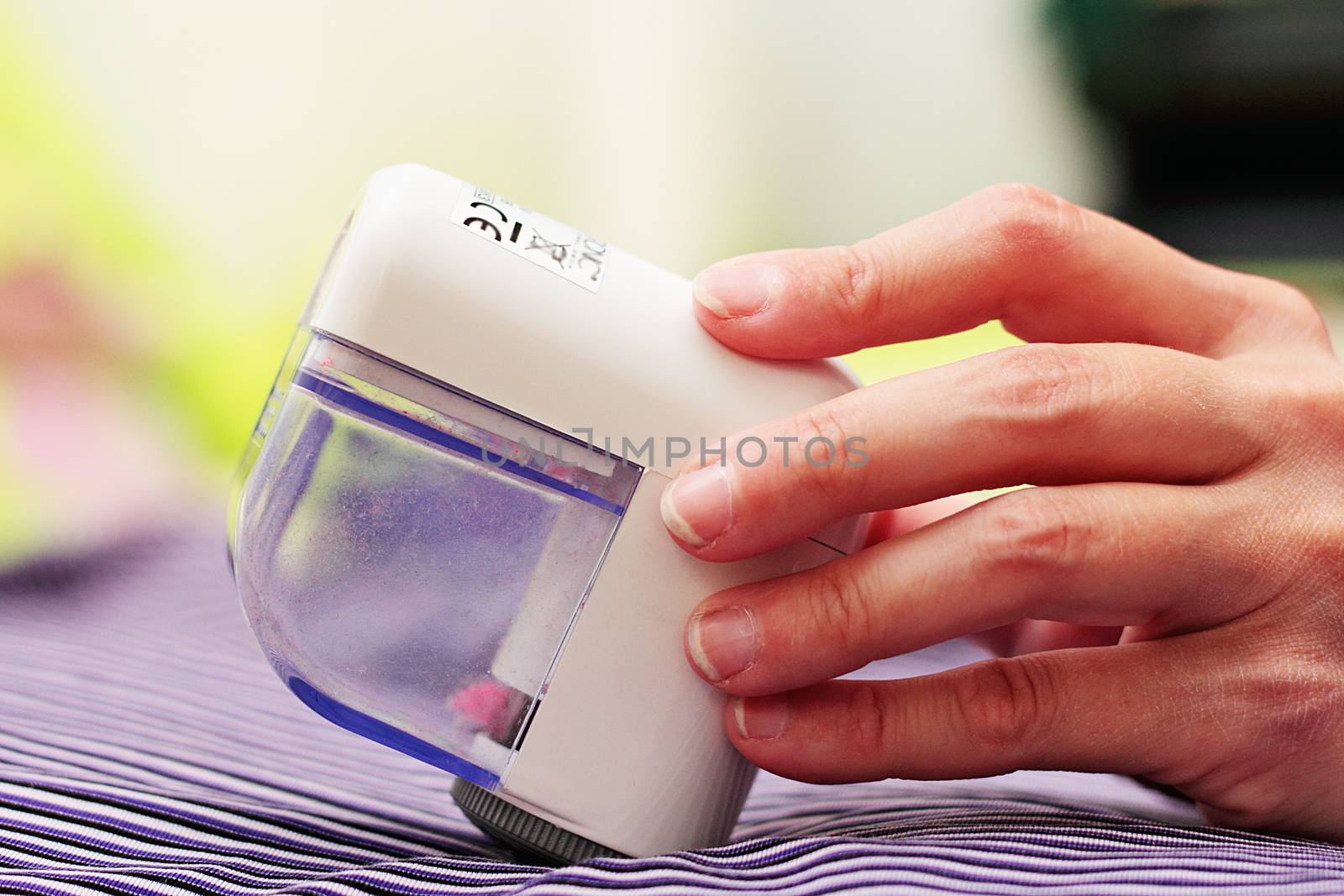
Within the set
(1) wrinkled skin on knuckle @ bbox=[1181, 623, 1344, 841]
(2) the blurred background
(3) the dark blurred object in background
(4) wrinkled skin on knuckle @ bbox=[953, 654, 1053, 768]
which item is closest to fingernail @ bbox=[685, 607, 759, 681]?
(4) wrinkled skin on knuckle @ bbox=[953, 654, 1053, 768]

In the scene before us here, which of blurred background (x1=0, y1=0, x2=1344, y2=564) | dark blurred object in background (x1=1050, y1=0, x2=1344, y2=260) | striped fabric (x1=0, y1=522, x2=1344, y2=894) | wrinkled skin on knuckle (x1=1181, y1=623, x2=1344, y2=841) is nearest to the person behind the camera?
striped fabric (x1=0, y1=522, x2=1344, y2=894)

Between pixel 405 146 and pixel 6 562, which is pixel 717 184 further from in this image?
pixel 6 562

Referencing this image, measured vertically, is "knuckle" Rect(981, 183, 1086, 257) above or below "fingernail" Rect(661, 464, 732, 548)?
above

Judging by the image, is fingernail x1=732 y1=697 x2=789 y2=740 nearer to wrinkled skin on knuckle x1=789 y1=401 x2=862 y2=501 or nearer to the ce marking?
wrinkled skin on knuckle x1=789 y1=401 x2=862 y2=501

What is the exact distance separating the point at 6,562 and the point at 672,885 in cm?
93

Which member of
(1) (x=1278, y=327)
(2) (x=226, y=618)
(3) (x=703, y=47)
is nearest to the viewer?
(1) (x=1278, y=327)

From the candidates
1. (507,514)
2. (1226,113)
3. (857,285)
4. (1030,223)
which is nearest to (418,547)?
(507,514)

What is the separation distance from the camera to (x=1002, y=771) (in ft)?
1.84

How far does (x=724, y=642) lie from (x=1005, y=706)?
15 centimetres

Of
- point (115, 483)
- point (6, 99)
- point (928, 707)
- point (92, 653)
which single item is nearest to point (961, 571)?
point (928, 707)

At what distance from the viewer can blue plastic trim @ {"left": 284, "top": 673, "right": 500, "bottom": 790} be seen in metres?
0.55

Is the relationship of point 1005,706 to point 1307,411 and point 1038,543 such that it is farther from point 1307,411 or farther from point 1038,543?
point 1307,411

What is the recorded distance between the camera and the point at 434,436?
1.71ft

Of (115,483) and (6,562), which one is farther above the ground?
(115,483)
